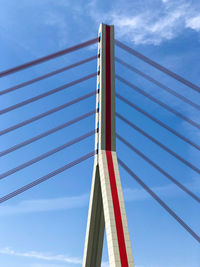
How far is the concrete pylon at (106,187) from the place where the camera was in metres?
15.8

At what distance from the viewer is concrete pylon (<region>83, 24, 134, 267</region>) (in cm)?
1577

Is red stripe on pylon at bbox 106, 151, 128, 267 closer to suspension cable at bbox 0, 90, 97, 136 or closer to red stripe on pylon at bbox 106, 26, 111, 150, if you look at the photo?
red stripe on pylon at bbox 106, 26, 111, 150

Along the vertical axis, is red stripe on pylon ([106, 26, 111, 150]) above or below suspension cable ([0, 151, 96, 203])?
above

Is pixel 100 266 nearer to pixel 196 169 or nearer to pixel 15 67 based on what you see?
pixel 196 169

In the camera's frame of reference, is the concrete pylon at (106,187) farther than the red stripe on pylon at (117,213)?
Yes

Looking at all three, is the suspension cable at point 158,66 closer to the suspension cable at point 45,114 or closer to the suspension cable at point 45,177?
the suspension cable at point 45,114

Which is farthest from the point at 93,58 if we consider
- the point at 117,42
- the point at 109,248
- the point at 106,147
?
the point at 109,248

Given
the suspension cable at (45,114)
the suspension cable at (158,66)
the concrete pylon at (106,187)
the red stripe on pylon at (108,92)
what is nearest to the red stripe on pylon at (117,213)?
the concrete pylon at (106,187)

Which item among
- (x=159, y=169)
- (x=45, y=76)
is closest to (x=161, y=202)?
(x=159, y=169)

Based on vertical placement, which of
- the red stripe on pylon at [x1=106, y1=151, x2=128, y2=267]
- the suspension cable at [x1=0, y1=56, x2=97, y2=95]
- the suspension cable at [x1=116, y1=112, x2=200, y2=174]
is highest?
the suspension cable at [x1=0, y1=56, x2=97, y2=95]

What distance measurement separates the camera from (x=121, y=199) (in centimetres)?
1739

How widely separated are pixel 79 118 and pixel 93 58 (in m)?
4.60

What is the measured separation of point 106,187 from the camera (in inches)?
690

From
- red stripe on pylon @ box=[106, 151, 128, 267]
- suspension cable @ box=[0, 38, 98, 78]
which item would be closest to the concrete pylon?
red stripe on pylon @ box=[106, 151, 128, 267]
